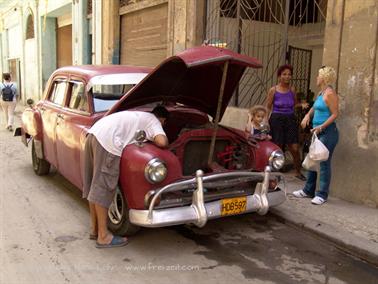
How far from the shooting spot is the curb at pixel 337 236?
13.7 ft

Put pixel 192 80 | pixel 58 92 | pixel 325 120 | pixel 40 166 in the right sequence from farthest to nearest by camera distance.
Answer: pixel 40 166
pixel 58 92
pixel 325 120
pixel 192 80

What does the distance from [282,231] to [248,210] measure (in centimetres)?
79

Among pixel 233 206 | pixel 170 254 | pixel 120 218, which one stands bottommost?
pixel 170 254

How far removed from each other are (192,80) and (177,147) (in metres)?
1.04

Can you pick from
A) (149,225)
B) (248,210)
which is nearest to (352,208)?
(248,210)

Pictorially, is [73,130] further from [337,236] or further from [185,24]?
[185,24]

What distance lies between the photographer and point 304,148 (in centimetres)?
820

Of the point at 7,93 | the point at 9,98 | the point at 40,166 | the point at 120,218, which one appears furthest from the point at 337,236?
the point at 7,93

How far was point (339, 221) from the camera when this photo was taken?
4.95 m

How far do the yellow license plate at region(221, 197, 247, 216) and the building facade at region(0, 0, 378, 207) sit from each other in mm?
2086

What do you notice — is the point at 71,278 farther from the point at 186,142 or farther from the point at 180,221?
the point at 186,142

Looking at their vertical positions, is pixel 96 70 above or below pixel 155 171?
above

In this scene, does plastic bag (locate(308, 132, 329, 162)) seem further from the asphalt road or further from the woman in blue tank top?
the asphalt road

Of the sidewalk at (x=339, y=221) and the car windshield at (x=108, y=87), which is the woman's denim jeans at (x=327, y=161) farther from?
the car windshield at (x=108, y=87)
